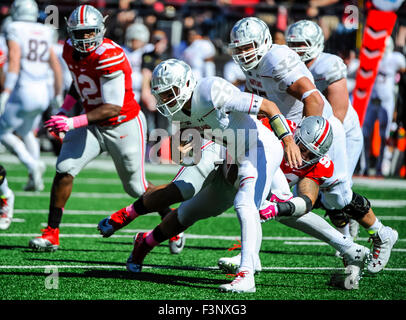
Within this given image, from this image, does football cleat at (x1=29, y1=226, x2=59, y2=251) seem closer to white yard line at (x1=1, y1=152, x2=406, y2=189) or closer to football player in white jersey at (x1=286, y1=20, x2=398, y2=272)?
football player in white jersey at (x1=286, y1=20, x2=398, y2=272)

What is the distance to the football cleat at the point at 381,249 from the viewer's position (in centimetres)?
505

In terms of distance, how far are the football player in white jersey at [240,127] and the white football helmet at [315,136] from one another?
0.58 feet

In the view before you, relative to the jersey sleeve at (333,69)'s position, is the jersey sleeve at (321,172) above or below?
below

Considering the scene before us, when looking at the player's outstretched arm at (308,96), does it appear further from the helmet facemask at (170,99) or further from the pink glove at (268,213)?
the helmet facemask at (170,99)

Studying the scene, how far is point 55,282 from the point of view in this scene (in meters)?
4.51

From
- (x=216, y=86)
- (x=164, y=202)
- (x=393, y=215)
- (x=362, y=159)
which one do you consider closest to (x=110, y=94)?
(x=164, y=202)

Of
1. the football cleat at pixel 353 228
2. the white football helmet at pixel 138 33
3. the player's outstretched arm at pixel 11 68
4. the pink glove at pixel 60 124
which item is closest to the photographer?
the pink glove at pixel 60 124

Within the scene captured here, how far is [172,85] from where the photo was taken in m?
4.34

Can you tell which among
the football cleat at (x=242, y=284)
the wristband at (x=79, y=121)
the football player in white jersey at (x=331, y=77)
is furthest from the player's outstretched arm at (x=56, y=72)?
the football cleat at (x=242, y=284)

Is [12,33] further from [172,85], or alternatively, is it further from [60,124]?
[172,85]

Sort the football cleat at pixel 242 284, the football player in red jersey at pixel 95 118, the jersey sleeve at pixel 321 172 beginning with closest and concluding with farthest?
the football cleat at pixel 242 284 < the jersey sleeve at pixel 321 172 < the football player in red jersey at pixel 95 118

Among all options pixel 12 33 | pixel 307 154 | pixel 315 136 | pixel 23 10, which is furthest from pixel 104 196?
pixel 315 136

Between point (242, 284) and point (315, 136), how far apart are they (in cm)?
103

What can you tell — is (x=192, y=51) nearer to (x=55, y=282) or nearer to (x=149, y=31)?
(x=149, y=31)
